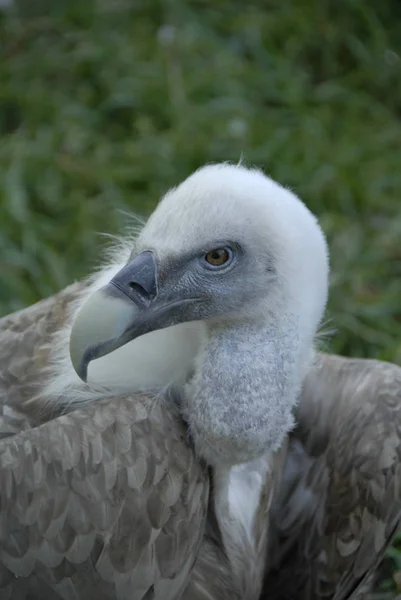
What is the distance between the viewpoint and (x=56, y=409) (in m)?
3.02

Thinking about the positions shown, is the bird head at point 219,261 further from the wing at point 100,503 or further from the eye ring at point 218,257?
the wing at point 100,503

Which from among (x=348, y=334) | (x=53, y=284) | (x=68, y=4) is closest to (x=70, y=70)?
(x=68, y=4)

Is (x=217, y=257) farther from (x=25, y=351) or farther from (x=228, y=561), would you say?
(x=228, y=561)

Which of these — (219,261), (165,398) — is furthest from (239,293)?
(165,398)

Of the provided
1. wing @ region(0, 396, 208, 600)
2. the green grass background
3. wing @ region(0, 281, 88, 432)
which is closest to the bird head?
wing @ region(0, 396, 208, 600)

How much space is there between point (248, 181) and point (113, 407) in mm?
630

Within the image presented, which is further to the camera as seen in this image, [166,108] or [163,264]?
[166,108]

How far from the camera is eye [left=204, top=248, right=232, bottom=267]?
2.84 metres

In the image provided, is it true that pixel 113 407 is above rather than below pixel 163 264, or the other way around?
below

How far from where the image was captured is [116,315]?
2.71m

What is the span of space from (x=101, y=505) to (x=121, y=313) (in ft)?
1.50

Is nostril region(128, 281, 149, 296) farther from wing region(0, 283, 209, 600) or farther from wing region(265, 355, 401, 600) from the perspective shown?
wing region(265, 355, 401, 600)

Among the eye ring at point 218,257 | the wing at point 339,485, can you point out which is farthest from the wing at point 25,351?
the wing at point 339,485

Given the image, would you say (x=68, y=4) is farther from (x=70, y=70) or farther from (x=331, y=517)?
(x=331, y=517)
